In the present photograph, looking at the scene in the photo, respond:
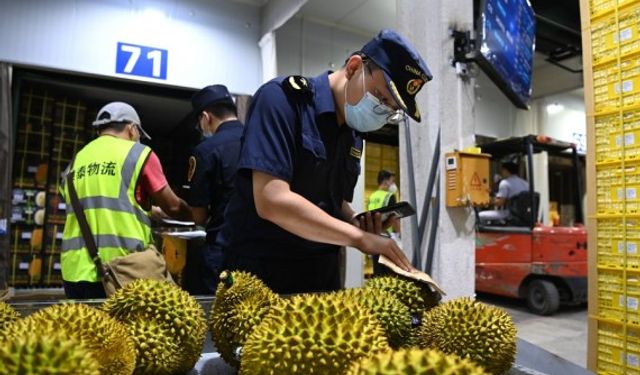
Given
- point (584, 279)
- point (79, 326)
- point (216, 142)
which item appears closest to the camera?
point (79, 326)

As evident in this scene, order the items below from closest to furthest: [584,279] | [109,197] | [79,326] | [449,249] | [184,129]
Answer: [79,326]
[109,197]
[449,249]
[584,279]
[184,129]

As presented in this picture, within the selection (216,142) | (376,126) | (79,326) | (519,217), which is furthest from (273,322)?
(519,217)

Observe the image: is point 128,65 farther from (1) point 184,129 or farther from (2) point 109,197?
(2) point 109,197

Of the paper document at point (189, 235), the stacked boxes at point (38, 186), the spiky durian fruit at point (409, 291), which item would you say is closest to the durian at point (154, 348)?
the spiky durian fruit at point (409, 291)

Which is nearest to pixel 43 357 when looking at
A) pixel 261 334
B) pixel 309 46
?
pixel 261 334

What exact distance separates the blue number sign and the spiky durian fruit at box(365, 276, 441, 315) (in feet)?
17.3

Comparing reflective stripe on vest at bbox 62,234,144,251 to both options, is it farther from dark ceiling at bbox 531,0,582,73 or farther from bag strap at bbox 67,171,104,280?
dark ceiling at bbox 531,0,582,73

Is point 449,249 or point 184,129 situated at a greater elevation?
point 184,129

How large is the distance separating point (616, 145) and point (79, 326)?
119 inches

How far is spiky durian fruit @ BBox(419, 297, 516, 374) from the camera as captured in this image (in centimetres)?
90

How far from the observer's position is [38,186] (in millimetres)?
6098

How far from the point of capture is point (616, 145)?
2.66 meters

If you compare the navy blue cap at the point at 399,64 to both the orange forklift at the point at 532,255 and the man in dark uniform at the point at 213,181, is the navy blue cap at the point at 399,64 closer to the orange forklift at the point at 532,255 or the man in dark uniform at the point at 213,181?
the man in dark uniform at the point at 213,181

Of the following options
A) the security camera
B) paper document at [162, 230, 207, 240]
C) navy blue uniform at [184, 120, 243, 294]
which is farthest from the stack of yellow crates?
paper document at [162, 230, 207, 240]
